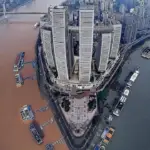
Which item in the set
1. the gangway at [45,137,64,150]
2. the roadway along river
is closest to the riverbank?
the roadway along river

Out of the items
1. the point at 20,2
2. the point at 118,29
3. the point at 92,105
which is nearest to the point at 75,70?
the point at 92,105

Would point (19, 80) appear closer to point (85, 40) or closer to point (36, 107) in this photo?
point (36, 107)

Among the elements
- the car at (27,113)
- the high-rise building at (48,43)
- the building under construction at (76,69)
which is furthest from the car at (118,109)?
the car at (27,113)

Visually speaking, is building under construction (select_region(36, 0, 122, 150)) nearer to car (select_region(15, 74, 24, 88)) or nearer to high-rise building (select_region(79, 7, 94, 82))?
high-rise building (select_region(79, 7, 94, 82))

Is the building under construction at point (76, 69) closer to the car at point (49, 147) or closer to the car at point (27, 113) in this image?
the car at point (49, 147)

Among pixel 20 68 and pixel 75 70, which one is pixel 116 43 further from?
pixel 20 68

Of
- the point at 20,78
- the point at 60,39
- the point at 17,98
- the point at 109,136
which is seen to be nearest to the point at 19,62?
the point at 20,78
